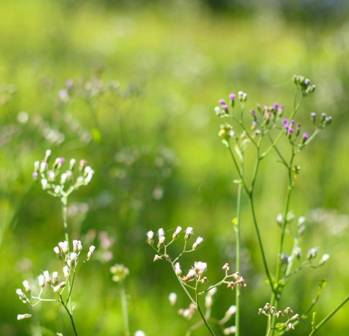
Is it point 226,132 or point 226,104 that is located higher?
point 226,104

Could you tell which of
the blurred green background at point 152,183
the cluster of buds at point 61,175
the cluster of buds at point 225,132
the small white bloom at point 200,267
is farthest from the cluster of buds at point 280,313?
the blurred green background at point 152,183

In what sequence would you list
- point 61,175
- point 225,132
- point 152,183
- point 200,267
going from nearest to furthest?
point 200,267 < point 225,132 < point 61,175 < point 152,183

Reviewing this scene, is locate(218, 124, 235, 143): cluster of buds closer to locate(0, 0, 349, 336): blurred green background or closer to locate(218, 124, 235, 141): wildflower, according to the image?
locate(218, 124, 235, 141): wildflower

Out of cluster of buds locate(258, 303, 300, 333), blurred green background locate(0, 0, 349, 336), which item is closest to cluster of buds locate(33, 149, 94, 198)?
blurred green background locate(0, 0, 349, 336)

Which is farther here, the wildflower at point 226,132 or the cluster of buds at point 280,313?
the wildflower at point 226,132

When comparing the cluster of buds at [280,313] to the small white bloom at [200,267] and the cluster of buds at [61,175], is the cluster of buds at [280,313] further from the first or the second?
the cluster of buds at [61,175]

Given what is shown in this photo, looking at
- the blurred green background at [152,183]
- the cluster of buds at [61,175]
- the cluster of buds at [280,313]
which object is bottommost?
the cluster of buds at [280,313]

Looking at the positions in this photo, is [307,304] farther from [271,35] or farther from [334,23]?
[271,35]

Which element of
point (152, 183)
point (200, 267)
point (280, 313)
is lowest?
point (280, 313)

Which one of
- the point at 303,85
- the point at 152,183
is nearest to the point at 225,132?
the point at 303,85

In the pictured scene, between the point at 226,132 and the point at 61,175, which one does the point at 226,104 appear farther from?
the point at 61,175

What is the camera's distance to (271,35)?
1327 centimetres

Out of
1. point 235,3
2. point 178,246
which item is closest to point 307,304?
point 178,246

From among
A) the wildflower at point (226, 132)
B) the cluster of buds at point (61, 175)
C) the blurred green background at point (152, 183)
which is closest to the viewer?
the wildflower at point (226, 132)
